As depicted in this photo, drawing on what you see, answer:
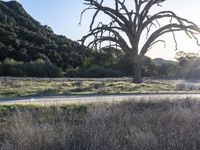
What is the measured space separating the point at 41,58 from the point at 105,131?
5739 centimetres

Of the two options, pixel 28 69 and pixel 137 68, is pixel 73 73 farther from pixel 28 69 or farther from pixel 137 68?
pixel 137 68

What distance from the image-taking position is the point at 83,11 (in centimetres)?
3372

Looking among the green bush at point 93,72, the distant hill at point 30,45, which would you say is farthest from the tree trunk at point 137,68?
the distant hill at point 30,45

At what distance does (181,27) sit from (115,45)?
5427 mm

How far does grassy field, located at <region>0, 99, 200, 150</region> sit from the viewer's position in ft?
30.4

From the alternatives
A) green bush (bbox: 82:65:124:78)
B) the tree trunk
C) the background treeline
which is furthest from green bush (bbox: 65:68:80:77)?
the tree trunk

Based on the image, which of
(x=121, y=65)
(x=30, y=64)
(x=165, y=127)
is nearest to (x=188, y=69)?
(x=121, y=65)

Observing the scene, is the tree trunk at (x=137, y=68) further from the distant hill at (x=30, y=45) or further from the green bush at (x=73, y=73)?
the distant hill at (x=30, y=45)

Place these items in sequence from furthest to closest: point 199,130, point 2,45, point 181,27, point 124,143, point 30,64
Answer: point 2,45, point 30,64, point 181,27, point 199,130, point 124,143

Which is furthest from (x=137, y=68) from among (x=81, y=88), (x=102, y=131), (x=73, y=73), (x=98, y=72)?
(x=98, y=72)

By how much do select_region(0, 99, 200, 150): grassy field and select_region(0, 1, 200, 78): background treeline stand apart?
36.3 meters

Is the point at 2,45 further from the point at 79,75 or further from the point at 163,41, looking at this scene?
the point at 163,41

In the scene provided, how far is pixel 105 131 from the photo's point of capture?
33.4ft

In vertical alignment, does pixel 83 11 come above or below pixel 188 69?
above
